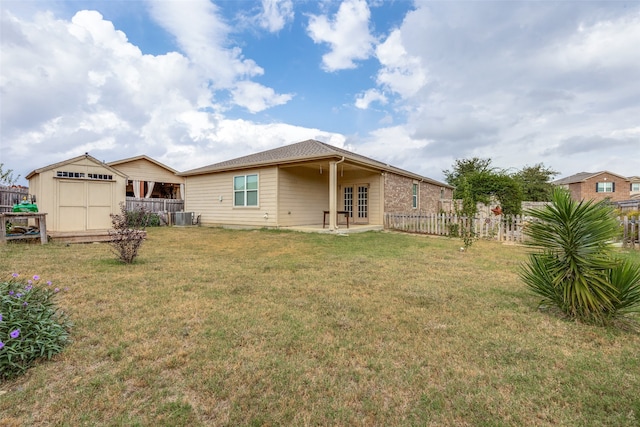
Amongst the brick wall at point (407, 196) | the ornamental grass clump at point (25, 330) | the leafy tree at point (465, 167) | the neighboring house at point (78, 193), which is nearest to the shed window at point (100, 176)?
the neighboring house at point (78, 193)

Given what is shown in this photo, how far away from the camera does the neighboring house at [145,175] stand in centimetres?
2103

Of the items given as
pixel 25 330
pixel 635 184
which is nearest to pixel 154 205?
pixel 25 330

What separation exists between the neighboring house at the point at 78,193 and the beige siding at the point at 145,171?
11.1m

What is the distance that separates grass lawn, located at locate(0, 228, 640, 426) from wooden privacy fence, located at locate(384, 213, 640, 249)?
6.31m

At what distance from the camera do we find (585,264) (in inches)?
130

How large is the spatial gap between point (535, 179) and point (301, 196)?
28.4 m

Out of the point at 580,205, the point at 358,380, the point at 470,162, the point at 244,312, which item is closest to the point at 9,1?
the point at 244,312

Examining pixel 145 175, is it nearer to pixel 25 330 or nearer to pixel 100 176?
pixel 100 176

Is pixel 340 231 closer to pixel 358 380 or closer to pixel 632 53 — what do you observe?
pixel 358 380

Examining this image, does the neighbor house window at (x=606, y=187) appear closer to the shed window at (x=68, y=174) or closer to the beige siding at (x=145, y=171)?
the beige siding at (x=145, y=171)

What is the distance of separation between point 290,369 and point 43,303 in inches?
96.8

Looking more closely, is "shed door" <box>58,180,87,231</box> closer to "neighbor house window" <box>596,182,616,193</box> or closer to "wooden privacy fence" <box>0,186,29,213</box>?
"wooden privacy fence" <box>0,186,29,213</box>

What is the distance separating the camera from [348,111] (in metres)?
16.8

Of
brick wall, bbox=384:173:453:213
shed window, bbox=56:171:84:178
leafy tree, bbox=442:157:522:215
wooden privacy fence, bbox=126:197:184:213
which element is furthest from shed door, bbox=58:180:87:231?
leafy tree, bbox=442:157:522:215
